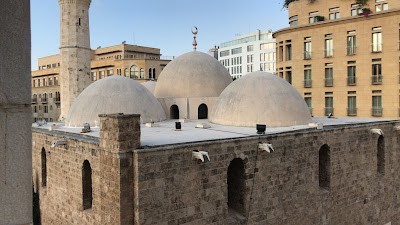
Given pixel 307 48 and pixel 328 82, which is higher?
pixel 307 48

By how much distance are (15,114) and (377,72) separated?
27637mm

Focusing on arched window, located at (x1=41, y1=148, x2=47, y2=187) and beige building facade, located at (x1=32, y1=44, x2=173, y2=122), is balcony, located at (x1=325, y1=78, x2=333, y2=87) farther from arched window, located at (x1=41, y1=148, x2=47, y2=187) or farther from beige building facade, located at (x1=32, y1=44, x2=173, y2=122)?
beige building facade, located at (x1=32, y1=44, x2=173, y2=122)

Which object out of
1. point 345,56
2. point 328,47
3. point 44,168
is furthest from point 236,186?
point 328,47

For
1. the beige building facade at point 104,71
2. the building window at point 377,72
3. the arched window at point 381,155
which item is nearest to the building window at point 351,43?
the building window at point 377,72

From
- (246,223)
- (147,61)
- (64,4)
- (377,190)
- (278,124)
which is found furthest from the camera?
(147,61)

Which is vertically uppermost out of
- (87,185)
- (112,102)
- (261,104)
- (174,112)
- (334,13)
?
(334,13)

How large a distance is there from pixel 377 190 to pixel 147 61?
121ft

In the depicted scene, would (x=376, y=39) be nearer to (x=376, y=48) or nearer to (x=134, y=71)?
(x=376, y=48)

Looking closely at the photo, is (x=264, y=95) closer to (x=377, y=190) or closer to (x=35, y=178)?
(x=377, y=190)

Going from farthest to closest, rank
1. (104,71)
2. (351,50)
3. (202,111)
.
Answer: (104,71)
(351,50)
(202,111)

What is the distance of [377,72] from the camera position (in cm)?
2564

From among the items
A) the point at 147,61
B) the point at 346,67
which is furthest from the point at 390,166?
the point at 147,61

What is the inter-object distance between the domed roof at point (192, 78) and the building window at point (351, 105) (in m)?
11.4

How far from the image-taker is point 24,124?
1.69 metres
